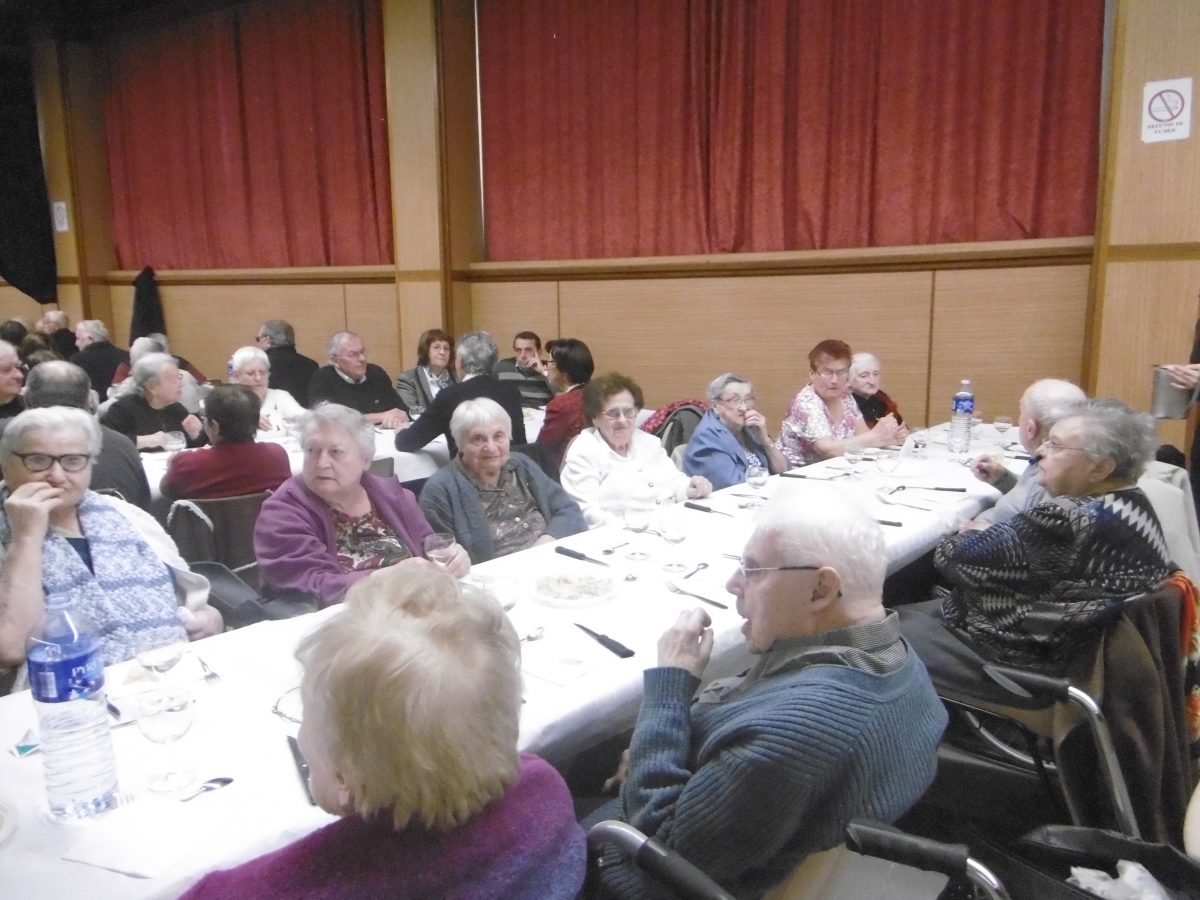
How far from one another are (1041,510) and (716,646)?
0.91 meters

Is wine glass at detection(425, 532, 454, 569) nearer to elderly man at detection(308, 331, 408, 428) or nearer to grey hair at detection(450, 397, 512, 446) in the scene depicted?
grey hair at detection(450, 397, 512, 446)

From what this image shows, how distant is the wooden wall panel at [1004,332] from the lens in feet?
15.3

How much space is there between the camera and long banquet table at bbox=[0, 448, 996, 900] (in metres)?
1.12

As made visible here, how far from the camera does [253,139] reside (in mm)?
7566

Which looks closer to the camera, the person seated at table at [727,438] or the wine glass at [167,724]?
the wine glass at [167,724]

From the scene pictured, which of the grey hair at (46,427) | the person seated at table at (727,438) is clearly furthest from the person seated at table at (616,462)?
the grey hair at (46,427)

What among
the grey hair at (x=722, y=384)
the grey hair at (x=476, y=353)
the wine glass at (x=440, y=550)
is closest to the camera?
the wine glass at (x=440, y=550)

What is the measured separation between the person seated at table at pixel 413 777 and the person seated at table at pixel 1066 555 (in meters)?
1.52

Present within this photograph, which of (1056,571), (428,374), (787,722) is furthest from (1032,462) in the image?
(428,374)

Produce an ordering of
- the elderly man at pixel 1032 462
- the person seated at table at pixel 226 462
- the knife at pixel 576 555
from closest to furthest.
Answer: the knife at pixel 576 555, the elderly man at pixel 1032 462, the person seated at table at pixel 226 462

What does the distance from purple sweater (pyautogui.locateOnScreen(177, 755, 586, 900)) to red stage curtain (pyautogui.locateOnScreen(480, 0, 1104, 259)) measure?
4821 mm

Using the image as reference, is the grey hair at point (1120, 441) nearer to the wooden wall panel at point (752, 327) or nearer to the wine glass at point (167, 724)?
the wine glass at point (167, 724)

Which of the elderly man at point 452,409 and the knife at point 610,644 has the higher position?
the elderly man at point 452,409

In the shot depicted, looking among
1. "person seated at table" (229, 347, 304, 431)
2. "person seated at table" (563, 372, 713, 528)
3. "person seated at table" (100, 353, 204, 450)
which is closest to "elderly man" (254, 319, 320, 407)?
"person seated at table" (229, 347, 304, 431)
